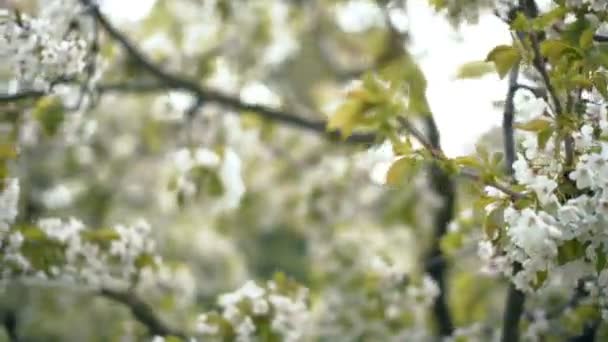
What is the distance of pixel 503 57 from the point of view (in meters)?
1.79

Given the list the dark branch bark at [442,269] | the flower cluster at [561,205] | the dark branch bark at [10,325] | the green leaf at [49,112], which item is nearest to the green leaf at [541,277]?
the flower cluster at [561,205]

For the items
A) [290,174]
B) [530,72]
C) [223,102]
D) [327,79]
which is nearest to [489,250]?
[530,72]

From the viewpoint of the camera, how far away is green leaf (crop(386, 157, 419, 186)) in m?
1.84

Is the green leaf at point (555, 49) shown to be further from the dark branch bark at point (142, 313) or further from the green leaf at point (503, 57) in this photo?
the dark branch bark at point (142, 313)

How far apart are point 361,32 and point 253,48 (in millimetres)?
800

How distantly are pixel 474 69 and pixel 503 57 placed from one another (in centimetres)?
38

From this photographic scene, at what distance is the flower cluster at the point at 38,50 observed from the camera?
2.34 metres

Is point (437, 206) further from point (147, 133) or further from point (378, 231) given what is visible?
point (147, 133)

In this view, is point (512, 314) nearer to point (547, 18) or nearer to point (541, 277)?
point (541, 277)

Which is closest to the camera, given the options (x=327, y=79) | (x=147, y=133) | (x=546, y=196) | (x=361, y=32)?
(x=546, y=196)

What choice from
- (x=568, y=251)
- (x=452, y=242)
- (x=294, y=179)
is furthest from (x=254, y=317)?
(x=294, y=179)

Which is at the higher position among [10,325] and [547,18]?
[10,325]

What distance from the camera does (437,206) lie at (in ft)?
15.8

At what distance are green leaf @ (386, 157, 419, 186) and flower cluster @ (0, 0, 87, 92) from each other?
1.09 meters
